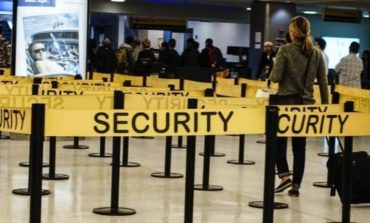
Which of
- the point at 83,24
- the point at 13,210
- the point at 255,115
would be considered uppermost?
the point at 83,24

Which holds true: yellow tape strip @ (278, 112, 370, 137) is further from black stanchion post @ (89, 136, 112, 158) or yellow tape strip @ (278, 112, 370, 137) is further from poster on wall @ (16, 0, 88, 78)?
poster on wall @ (16, 0, 88, 78)

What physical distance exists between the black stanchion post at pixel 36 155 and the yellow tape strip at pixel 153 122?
0.12m

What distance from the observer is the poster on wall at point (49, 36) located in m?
14.3

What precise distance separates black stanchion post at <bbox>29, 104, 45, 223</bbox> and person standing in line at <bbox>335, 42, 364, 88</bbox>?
1141 cm

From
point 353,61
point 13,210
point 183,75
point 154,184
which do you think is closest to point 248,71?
point 183,75

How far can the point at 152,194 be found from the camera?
8922 mm

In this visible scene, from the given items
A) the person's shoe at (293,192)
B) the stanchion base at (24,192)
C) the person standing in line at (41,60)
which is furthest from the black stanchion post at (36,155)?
the person standing in line at (41,60)

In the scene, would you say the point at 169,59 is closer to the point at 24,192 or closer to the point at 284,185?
the point at 284,185

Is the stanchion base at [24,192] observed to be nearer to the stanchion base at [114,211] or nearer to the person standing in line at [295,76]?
the stanchion base at [114,211]

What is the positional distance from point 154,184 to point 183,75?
13139 mm

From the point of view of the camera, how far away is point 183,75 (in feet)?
74.3

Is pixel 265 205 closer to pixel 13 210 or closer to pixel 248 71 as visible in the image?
pixel 13 210

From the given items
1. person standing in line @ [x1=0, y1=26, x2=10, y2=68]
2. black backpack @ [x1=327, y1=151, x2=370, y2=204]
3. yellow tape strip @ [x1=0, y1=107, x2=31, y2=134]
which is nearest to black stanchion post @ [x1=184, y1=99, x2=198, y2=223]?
yellow tape strip @ [x1=0, y1=107, x2=31, y2=134]

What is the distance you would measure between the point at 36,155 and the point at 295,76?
3692mm
